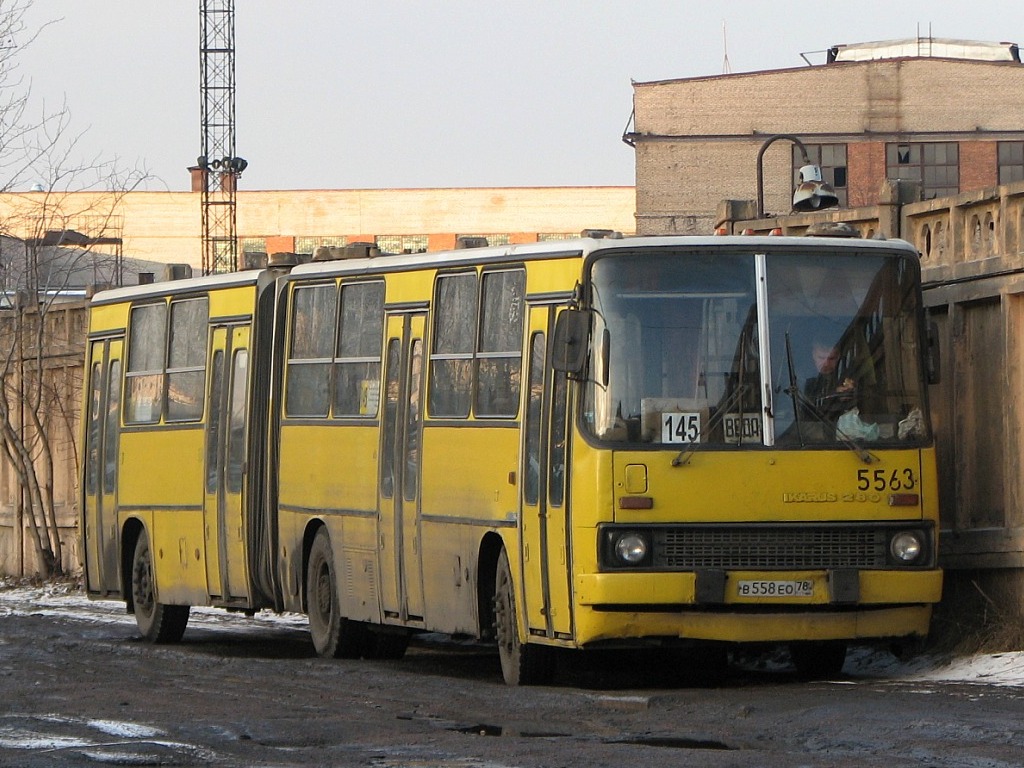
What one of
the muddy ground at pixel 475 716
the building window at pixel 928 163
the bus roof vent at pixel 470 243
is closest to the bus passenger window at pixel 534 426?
the muddy ground at pixel 475 716

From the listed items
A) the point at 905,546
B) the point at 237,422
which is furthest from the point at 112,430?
the point at 905,546

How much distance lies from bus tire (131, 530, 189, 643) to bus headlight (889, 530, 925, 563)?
8439 mm

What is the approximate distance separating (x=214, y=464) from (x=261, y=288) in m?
1.61

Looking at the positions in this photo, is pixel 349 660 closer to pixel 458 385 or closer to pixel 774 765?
pixel 458 385

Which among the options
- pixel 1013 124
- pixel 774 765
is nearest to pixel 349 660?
pixel 774 765

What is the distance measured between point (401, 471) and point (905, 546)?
13.0 ft

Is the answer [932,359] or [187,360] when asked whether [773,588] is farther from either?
[187,360]

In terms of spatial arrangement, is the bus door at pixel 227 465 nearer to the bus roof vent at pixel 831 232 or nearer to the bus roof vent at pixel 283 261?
the bus roof vent at pixel 283 261

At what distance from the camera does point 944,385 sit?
15.8 metres

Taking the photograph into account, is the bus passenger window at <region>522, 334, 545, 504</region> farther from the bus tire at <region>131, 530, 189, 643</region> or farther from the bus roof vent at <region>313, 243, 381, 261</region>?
the bus tire at <region>131, 530, 189, 643</region>

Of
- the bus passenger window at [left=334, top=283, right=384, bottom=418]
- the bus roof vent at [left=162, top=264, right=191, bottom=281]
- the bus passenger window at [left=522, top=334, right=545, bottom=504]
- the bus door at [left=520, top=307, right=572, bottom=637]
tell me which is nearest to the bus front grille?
the bus door at [left=520, top=307, right=572, bottom=637]

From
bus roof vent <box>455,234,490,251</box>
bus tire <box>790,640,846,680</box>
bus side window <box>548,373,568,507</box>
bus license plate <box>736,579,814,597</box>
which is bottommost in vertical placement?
bus tire <box>790,640,846,680</box>

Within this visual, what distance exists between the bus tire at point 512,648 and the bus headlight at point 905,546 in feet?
7.46

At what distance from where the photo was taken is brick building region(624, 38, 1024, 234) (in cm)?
6994
